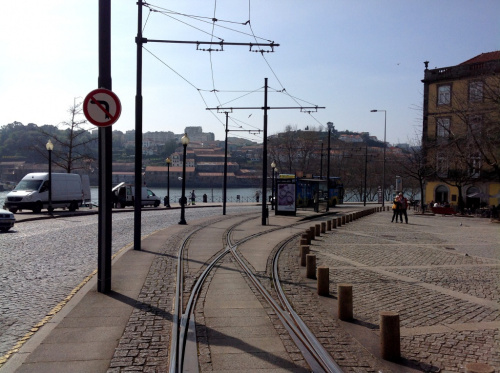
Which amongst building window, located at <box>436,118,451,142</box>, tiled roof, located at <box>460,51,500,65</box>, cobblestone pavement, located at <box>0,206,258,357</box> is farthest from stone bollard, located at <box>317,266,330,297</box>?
tiled roof, located at <box>460,51,500,65</box>

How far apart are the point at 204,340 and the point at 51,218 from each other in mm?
24152

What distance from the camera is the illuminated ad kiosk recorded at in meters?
30.4

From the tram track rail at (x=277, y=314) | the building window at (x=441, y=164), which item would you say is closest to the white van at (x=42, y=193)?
the tram track rail at (x=277, y=314)

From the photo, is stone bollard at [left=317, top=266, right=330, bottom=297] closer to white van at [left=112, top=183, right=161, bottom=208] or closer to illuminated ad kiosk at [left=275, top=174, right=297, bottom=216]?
illuminated ad kiosk at [left=275, top=174, right=297, bottom=216]

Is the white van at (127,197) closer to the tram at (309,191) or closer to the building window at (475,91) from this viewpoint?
the tram at (309,191)

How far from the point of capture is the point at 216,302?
812 centimetres

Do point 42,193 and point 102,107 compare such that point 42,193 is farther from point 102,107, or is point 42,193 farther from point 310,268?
point 102,107

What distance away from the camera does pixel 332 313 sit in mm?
7742

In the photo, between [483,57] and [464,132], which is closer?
[464,132]

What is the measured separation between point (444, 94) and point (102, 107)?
47256 millimetres

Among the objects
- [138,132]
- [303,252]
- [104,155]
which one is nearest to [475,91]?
[303,252]

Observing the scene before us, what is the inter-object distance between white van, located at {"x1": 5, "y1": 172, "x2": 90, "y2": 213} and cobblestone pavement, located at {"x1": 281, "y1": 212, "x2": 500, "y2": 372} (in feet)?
65.5

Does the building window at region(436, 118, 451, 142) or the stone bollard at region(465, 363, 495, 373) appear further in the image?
the building window at region(436, 118, 451, 142)

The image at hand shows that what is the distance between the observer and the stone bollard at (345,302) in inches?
285
